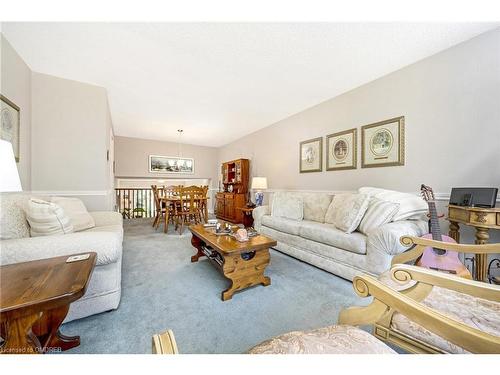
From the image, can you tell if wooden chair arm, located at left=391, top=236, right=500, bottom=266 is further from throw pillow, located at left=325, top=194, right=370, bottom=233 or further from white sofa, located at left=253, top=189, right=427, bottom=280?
throw pillow, located at left=325, top=194, right=370, bottom=233

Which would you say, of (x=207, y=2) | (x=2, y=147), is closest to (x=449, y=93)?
(x=207, y=2)

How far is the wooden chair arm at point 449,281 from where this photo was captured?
2.16ft

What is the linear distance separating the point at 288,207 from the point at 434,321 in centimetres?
244

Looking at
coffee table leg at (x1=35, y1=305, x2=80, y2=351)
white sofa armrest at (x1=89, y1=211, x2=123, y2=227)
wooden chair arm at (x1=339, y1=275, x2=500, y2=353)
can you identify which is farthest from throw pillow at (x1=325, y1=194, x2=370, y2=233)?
white sofa armrest at (x1=89, y1=211, x2=123, y2=227)

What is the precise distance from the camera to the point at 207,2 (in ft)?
3.27

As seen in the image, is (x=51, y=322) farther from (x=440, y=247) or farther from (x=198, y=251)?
(x=440, y=247)

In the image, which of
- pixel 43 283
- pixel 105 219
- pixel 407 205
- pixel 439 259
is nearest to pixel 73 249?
pixel 43 283

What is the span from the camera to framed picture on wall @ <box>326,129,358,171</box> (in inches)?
111

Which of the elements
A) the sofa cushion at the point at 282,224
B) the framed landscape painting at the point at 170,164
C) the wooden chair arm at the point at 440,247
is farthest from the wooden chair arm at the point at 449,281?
the framed landscape painting at the point at 170,164

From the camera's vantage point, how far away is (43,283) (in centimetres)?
82

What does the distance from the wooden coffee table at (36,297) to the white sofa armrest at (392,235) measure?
2.08m

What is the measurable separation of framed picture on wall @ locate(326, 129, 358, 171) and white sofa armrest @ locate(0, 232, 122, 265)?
2990 millimetres

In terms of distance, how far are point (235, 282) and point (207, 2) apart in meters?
1.94

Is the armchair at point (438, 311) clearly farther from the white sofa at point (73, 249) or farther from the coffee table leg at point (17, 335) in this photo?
the white sofa at point (73, 249)
